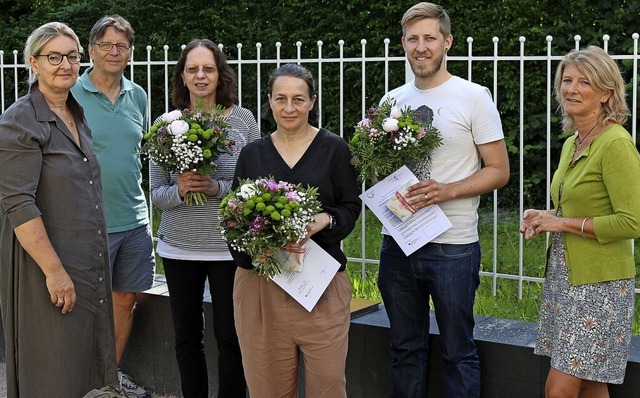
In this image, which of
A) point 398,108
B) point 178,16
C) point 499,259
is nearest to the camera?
point 398,108

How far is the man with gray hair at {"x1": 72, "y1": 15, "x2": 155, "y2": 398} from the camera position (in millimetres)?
4781

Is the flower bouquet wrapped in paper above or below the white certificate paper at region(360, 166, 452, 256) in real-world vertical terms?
above

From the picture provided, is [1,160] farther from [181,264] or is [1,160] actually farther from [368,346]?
[368,346]

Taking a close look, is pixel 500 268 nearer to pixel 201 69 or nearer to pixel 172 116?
pixel 201 69

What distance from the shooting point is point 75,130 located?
13.0 ft

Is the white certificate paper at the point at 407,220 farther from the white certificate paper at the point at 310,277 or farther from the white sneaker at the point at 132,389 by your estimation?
the white sneaker at the point at 132,389

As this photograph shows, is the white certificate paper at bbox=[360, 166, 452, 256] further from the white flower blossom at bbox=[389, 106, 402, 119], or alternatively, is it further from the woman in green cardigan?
the woman in green cardigan

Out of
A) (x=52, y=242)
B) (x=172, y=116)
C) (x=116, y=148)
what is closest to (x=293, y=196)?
(x=172, y=116)

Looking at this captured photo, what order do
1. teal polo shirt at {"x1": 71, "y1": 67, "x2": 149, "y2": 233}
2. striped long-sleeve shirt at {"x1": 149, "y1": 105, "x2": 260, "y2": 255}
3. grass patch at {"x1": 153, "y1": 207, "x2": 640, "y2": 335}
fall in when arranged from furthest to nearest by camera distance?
grass patch at {"x1": 153, "y1": 207, "x2": 640, "y2": 335} → teal polo shirt at {"x1": 71, "y1": 67, "x2": 149, "y2": 233} → striped long-sleeve shirt at {"x1": 149, "y1": 105, "x2": 260, "y2": 255}

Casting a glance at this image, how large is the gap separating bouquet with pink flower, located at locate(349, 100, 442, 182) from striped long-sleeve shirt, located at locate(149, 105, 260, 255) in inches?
31.4

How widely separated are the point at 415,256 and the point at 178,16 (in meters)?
8.21

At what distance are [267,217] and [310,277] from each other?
1.28 ft

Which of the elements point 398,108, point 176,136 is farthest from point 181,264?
point 398,108

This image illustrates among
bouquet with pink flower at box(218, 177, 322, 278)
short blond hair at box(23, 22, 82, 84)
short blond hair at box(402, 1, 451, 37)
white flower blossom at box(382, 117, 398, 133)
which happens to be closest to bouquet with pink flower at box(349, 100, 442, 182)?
white flower blossom at box(382, 117, 398, 133)
